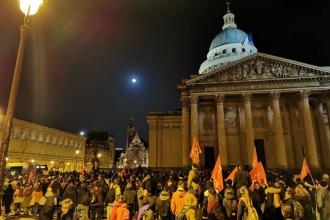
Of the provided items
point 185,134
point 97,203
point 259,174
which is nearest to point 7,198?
point 97,203

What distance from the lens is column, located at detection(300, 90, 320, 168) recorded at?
31266 mm

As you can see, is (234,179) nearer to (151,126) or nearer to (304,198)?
(304,198)

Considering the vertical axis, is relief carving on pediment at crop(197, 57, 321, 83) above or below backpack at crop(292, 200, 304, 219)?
above

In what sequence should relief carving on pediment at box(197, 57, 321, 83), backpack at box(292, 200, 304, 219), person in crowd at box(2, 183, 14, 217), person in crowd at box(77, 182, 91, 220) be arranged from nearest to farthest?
backpack at box(292, 200, 304, 219) → person in crowd at box(77, 182, 91, 220) → person in crowd at box(2, 183, 14, 217) → relief carving on pediment at box(197, 57, 321, 83)

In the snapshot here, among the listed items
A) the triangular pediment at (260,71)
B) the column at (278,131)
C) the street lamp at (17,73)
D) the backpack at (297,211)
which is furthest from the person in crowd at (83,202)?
the column at (278,131)

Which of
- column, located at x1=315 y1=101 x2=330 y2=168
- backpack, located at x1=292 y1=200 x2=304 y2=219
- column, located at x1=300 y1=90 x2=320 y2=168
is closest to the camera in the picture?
backpack, located at x1=292 y1=200 x2=304 y2=219

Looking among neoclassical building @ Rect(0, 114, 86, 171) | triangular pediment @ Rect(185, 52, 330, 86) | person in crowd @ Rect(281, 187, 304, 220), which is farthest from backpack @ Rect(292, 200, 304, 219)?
neoclassical building @ Rect(0, 114, 86, 171)

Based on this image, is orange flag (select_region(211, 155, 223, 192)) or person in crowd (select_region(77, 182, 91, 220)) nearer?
person in crowd (select_region(77, 182, 91, 220))

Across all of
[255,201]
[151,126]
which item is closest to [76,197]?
[255,201]

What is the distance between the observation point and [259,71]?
33.8 metres

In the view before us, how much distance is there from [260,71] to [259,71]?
0.14 m

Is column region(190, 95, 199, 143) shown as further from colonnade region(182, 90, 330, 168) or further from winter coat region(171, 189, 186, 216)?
winter coat region(171, 189, 186, 216)

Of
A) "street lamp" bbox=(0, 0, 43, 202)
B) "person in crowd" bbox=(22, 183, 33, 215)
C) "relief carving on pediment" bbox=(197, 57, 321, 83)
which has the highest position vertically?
"relief carving on pediment" bbox=(197, 57, 321, 83)

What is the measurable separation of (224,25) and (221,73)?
4606 centimetres
